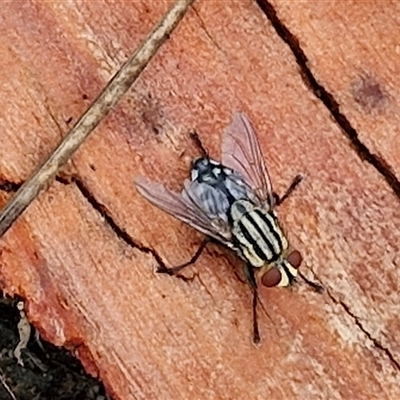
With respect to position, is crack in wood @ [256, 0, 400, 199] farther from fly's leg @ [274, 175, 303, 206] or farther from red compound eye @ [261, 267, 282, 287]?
red compound eye @ [261, 267, 282, 287]

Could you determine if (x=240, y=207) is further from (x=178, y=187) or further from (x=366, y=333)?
(x=366, y=333)

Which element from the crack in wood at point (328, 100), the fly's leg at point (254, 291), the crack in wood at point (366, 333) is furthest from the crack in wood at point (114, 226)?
the crack in wood at point (328, 100)

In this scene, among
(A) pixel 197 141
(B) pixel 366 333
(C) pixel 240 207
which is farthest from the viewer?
(C) pixel 240 207

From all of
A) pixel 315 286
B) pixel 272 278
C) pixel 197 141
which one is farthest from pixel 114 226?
pixel 315 286

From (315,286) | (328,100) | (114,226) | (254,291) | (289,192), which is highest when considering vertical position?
(328,100)

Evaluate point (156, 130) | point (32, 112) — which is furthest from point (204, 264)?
point (32, 112)

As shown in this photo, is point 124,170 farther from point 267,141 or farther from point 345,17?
point 345,17

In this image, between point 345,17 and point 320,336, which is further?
point 345,17
